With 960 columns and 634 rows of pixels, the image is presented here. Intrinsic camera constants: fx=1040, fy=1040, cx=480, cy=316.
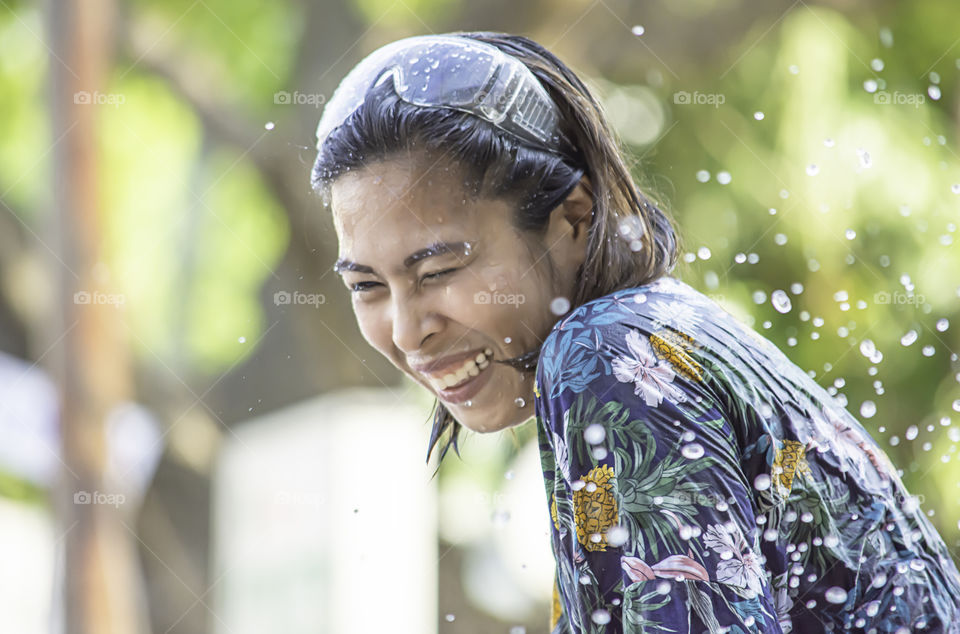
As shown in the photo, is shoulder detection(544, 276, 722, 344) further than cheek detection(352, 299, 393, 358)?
No

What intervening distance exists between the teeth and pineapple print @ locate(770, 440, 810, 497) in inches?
15.8

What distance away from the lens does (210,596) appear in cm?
505

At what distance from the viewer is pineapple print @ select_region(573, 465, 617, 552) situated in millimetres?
937

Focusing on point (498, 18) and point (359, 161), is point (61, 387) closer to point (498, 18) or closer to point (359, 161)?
point (498, 18)

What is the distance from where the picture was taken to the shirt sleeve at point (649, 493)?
2.93ft

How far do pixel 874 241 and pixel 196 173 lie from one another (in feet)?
9.91

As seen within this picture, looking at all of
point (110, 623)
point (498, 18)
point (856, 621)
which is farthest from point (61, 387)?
point (856, 621)

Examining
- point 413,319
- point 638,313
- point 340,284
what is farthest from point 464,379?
point 340,284

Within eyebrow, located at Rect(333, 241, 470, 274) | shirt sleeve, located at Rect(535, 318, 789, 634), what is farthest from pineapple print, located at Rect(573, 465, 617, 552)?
eyebrow, located at Rect(333, 241, 470, 274)

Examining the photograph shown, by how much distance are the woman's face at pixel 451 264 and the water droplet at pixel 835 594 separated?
44cm

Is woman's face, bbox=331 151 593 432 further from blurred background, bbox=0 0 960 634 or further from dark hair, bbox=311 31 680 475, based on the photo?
blurred background, bbox=0 0 960 634

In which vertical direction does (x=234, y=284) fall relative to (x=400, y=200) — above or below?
above

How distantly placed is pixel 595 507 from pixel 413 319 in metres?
0.40

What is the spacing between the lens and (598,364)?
96 cm
